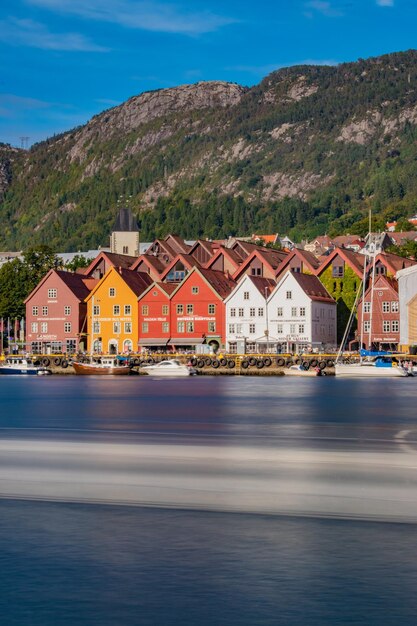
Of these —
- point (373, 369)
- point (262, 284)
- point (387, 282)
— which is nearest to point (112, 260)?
point (262, 284)

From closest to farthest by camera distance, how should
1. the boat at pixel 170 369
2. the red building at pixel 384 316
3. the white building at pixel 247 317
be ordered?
the boat at pixel 170 369, the red building at pixel 384 316, the white building at pixel 247 317

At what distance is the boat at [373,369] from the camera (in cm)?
11015

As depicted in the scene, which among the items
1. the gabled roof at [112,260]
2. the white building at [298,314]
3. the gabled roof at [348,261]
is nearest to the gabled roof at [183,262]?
the gabled roof at [112,260]

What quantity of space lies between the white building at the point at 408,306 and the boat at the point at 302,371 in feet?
44.7

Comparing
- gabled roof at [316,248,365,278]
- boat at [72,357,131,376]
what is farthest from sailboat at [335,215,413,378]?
boat at [72,357,131,376]

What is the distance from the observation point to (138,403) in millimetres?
69812

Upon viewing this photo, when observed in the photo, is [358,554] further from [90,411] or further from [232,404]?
[232,404]

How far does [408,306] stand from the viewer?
406 feet

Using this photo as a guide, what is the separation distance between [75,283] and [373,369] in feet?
161

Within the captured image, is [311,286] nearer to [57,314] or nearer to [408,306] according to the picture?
[408,306]

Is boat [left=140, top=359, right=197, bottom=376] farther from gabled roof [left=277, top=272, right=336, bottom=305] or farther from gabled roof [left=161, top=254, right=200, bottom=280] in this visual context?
gabled roof [left=161, top=254, right=200, bottom=280]

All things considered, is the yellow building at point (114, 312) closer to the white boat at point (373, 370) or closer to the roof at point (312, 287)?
the roof at point (312, 287)

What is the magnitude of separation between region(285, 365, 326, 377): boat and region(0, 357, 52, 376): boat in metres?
33.4

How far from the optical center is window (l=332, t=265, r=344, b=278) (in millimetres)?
133500
